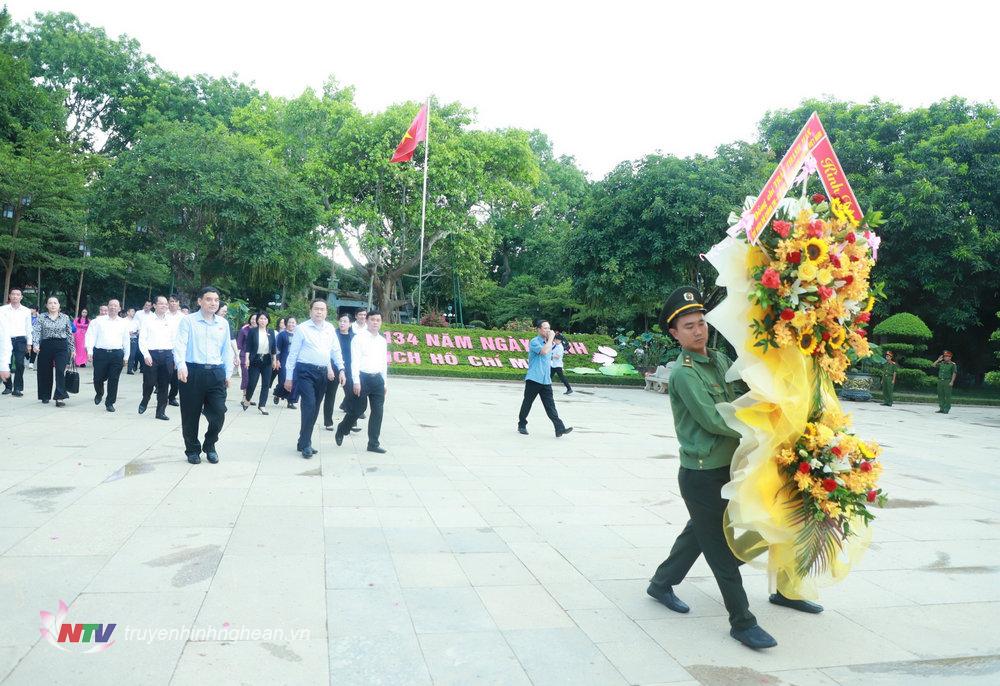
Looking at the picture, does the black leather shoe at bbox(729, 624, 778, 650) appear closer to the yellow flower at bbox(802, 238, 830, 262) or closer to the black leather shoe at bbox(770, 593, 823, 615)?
the black leather shoe at bbox(770, 593, 823, 615)

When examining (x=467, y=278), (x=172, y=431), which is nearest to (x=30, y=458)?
(x=172, y=431)

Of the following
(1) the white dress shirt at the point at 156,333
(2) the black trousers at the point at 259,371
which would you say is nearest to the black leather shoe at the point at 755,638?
(1) the white dress shirt at the point at 156,333

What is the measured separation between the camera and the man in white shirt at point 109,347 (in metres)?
9.64

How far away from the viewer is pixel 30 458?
6305 millimetres

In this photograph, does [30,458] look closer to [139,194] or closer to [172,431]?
[172,431]

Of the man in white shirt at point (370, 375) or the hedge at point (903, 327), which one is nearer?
the man in white shirt at point (370, 375)

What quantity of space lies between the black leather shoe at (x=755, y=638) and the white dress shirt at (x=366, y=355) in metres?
5.06

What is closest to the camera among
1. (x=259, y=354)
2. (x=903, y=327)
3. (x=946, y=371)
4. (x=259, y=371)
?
(x=259, y=354)

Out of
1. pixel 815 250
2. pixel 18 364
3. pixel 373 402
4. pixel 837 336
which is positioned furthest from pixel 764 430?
pixel 18 364

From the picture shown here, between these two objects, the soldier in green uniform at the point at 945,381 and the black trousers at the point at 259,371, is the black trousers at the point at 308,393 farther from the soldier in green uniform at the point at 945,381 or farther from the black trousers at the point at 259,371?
the soldier in green uniform at the point at 945,381

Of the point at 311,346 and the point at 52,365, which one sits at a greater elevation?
the point at 311,346

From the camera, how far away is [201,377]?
6.58 meters

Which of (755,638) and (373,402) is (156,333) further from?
(755,638)

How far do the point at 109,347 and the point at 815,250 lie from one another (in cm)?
935
